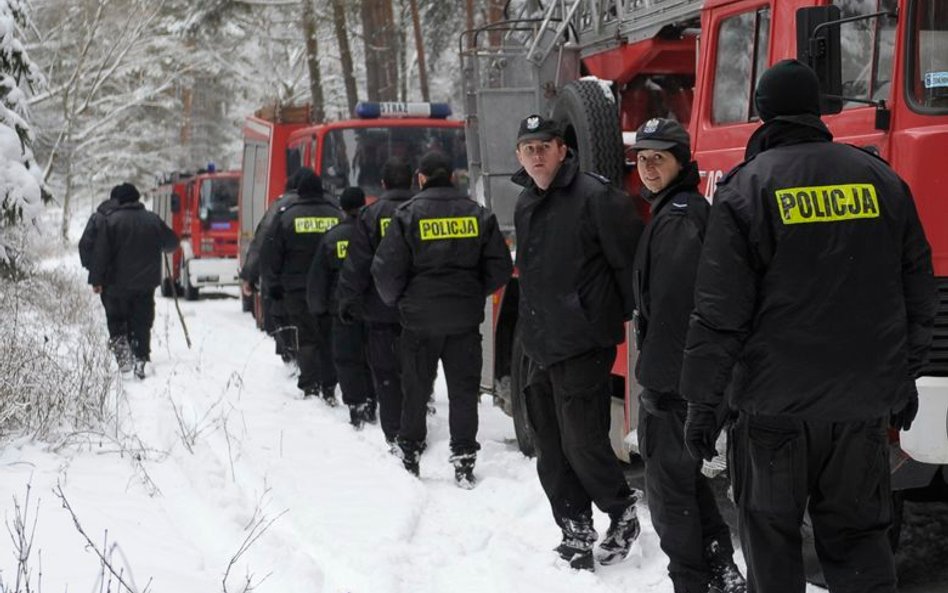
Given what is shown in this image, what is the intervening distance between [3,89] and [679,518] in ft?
40.5

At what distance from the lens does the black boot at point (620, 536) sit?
529cm

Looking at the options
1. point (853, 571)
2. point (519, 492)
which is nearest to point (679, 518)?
point (853, 571)

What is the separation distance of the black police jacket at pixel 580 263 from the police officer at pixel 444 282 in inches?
66.9

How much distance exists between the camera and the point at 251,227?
16.4 meters

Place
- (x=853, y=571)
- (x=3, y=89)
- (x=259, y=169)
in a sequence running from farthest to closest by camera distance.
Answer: (x=259, y=169)
(x=3, y=89)
(x=853, y=571)

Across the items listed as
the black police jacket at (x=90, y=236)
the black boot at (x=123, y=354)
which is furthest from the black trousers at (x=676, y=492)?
the black police jacket at (x=90, y=236)

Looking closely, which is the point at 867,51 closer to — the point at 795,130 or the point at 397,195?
the point at 795,130

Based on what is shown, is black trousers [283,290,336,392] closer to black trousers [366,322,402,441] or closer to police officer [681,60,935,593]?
black trousers [366,322,402,441]

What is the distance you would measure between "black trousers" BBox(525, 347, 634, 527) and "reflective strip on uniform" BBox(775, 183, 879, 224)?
1.76m

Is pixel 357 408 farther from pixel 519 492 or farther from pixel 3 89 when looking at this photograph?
pixel 3 89

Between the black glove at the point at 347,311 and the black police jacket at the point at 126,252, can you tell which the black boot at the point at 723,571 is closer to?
the black glove at the point at 347,311

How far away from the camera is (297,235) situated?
991 cm

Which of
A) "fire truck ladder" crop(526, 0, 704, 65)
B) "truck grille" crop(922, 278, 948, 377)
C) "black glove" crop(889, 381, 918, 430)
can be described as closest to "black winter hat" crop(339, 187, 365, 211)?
"fire truck ladder" crop(526, 0, 704, 65)

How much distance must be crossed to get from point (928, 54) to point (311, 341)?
6548mm
